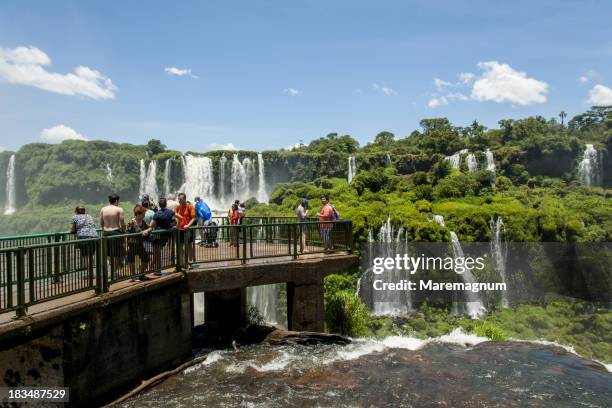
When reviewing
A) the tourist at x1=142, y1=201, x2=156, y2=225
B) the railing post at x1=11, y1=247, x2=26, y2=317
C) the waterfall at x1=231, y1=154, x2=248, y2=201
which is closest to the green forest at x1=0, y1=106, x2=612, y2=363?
the waterfall at x1=231, y1=154, x2=248, y2=201

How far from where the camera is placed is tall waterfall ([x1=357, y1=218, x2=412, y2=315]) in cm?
3023

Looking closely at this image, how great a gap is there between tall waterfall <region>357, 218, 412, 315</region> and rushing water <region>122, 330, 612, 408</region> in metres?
18.9

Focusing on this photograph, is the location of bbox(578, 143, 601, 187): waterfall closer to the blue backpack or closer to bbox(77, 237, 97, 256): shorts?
the blue backpack

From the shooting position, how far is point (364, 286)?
3041 centimetres

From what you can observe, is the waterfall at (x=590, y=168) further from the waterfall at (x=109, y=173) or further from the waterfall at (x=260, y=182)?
the waterfall at (x=109, y=173)

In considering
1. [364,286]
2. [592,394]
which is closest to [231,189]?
[364,286]

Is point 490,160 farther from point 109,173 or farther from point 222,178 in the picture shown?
point 109,173

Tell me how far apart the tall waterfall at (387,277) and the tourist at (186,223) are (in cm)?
2025

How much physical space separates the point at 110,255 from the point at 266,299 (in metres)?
24.7

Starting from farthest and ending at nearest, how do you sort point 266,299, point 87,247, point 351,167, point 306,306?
point 351,167
point 266,299
point 306,306
point 87,247

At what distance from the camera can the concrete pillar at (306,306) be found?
11562 mm

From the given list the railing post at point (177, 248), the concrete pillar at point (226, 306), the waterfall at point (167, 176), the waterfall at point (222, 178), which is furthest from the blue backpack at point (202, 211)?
the waterfall at point (167, 176)

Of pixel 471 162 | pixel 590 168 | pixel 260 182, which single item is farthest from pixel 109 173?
pixel 590 168

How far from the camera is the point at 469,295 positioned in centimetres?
3136
